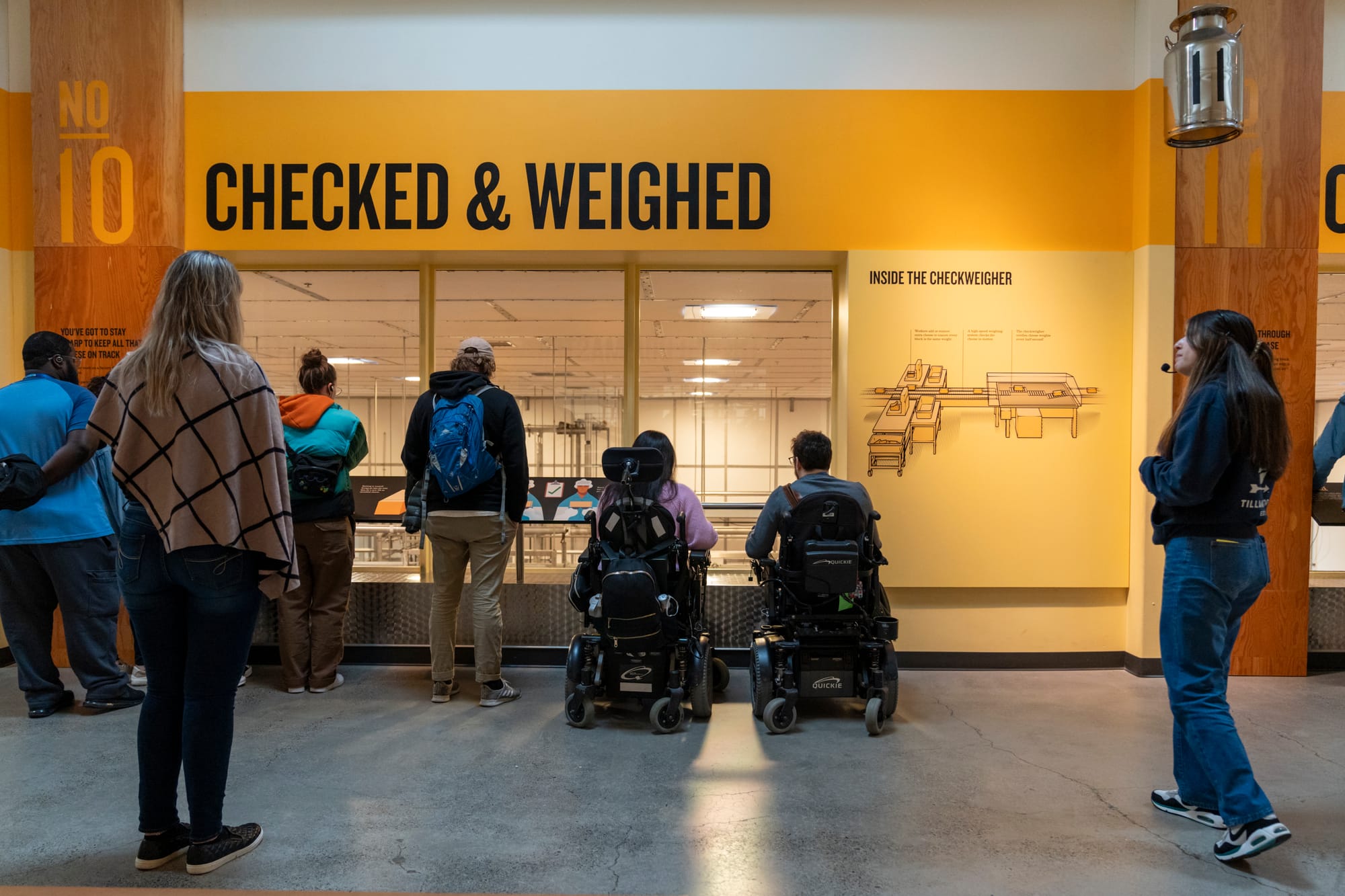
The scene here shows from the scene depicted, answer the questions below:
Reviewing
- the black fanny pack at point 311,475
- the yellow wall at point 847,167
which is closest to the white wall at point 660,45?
the yellow wall at point 847,167

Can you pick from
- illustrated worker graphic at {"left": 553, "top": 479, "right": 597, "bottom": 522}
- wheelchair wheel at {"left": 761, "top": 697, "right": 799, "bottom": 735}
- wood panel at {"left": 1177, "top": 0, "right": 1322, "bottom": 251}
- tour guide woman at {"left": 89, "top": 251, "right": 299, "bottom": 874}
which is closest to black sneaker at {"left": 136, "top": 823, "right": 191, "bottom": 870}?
tour guide woman at {"left": 89, "top": 251, "right": 299, "bottom": 874}

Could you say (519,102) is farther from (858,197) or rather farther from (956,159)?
(956,159)

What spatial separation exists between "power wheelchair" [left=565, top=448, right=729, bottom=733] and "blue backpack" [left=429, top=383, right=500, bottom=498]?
0.59 metres

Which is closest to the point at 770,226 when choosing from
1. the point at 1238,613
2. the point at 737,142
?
the point at 737,142

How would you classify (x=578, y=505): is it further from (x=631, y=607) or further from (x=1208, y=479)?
(x=1208, y=479)

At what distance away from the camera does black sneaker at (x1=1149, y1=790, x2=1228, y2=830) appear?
104 inches

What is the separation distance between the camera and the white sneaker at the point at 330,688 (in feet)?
13.7

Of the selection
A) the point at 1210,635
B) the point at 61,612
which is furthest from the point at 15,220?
the point at 1210,635

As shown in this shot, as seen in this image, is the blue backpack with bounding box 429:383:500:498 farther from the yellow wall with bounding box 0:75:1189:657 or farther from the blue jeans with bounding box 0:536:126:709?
the blue jeans with bounding box 0:536:126:709

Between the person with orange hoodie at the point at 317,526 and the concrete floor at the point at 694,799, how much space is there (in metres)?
0.22

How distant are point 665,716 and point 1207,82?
3.72 metres

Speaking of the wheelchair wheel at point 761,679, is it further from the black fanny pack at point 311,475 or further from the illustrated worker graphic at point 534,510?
the black fanny pack at point 311,475

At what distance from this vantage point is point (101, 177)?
4.57 meters

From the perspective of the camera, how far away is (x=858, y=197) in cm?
467
